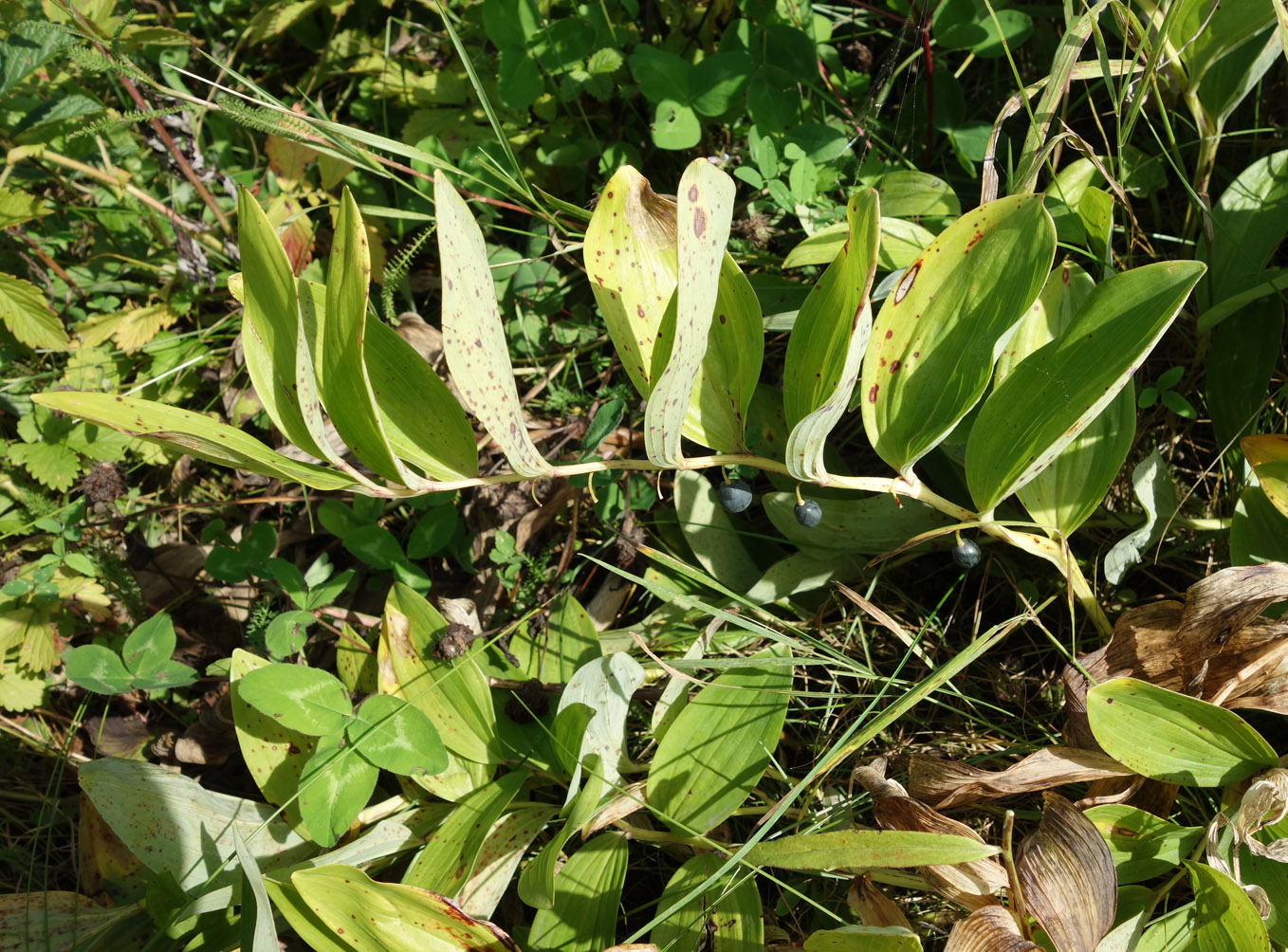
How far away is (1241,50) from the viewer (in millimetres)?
1446

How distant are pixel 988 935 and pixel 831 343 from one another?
0.76 meters

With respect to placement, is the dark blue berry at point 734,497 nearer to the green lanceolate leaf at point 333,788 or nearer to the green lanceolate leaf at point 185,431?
the green lanceolate leaf at point 185,431

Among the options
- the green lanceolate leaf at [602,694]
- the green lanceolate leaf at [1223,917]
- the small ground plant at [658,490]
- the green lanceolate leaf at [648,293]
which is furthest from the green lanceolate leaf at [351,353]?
the green lanceolate leaf at [1223,917]

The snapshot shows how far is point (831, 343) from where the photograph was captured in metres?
1.11

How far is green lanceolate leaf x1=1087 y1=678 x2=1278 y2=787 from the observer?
3.79ft

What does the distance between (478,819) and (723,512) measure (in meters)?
0.68

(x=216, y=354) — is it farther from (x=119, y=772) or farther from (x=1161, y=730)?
(x=1161, y=730)

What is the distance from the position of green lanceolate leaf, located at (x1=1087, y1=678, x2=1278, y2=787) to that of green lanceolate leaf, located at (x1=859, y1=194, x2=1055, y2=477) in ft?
1.33

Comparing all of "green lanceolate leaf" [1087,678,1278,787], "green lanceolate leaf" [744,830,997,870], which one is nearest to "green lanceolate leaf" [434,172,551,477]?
"green lanceolate leaf" [744,830,997,870]

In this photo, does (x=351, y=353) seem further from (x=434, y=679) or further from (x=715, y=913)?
(x=715, y=913)

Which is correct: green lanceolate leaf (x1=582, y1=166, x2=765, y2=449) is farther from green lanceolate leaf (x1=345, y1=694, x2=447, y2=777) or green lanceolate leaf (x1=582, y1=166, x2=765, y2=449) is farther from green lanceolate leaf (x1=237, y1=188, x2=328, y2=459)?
green lanceolate leaf (x1=345, y1=694, x2=447, y2=777)

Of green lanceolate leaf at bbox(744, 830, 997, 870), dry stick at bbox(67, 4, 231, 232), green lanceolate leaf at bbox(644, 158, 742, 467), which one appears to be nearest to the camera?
green lanceolate leaf at bbox(644, 158, 742, 467)

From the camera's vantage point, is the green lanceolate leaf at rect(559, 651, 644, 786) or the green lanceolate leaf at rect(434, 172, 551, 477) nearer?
the green lanceolate leaf at rect(434, 172, 551, 477)

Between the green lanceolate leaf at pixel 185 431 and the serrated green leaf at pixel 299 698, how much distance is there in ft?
1.44
